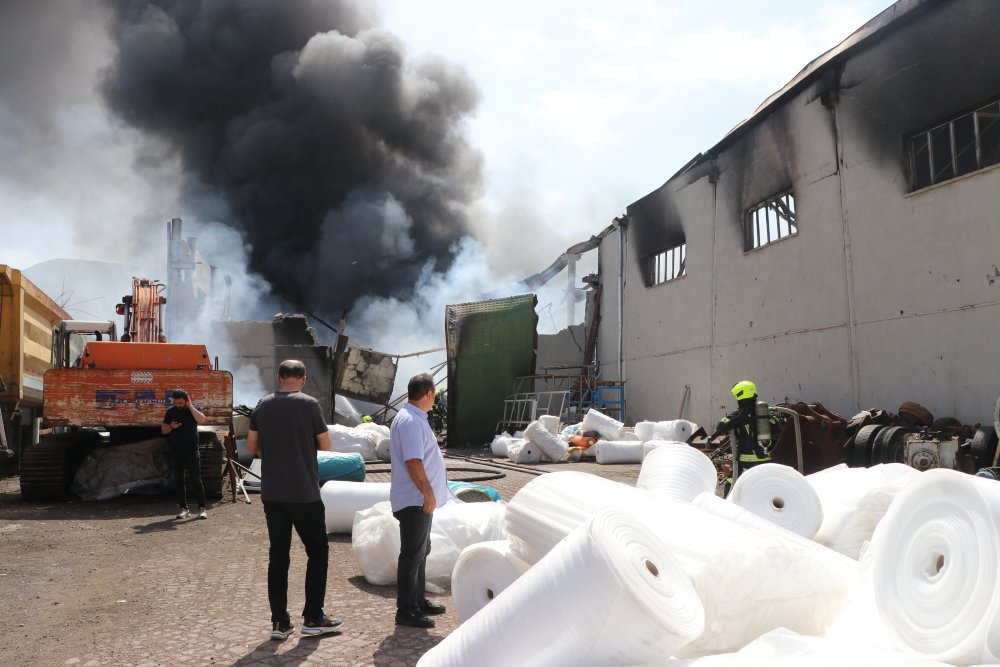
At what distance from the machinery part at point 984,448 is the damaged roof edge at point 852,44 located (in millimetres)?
5515

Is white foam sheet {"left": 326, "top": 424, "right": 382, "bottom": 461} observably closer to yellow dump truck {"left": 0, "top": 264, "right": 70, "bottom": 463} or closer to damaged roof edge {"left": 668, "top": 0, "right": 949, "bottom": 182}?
Result: yellow dump truck {"left": 0, "top": 264, "right": 70, "bottom": 463}

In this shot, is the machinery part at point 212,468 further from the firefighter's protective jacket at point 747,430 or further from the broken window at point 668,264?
the broken window at point 668,264

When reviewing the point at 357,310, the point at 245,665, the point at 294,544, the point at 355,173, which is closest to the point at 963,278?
the point at 294,544

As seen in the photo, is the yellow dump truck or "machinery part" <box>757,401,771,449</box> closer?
"machinery part" <box>757,401,771,449</box>

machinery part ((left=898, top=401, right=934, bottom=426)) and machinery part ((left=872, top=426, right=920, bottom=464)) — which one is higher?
machinery part ((left=898, top=401, right=934, bottom=426))

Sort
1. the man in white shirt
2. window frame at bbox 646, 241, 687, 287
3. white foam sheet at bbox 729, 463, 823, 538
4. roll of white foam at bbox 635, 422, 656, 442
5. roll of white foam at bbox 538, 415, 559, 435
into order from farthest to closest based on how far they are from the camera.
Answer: window frame at bbox 646, 241, 687, 287 → roll of white foam at bbox 635, 422, 656, 442 → roll of white foam at bbox 538, 415, 559, 435 → white foam sheet at bbox 729, 463, 823, 538 → the man in white shirt

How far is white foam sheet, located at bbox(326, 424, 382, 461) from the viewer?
12672 mm

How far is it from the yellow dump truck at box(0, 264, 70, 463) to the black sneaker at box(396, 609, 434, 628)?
7.89 m

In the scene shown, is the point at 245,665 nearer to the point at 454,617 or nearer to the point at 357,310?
the point at 454,617

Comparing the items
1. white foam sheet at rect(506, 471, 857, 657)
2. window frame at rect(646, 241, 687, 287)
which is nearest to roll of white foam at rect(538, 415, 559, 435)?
window frame at rect(646, 241, 687, 287)

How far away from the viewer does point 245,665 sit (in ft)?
11.0

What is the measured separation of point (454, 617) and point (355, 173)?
2880 centimetres

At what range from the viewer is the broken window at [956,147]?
867 centimetres

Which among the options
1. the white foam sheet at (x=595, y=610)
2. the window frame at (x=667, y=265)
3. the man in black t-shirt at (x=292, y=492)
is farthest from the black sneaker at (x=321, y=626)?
the window frame at (x=667, y=265)
